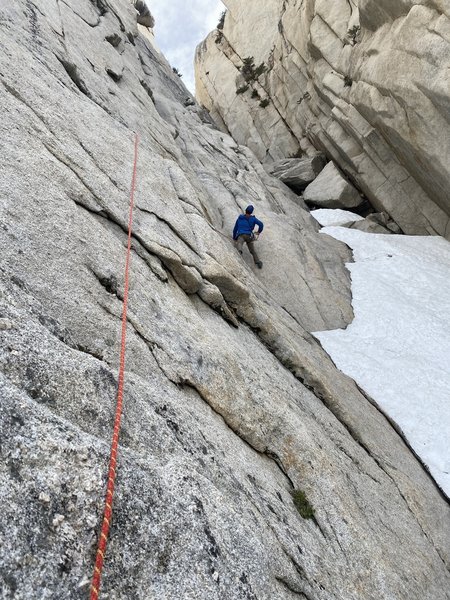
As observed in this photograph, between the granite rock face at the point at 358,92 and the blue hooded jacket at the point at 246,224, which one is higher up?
the granite rock face at the point at 358,92

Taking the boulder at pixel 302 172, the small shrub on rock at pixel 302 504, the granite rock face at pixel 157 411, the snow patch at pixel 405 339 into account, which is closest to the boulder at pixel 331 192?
the boulder at pixel 302 172

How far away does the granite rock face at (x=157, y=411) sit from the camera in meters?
3.87

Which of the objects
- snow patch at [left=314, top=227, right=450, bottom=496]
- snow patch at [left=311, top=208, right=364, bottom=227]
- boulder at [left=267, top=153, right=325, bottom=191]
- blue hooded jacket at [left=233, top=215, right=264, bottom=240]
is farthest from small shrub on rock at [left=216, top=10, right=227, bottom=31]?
blue hooded jacket at [left=233, top=215, right=264, bottom=240]

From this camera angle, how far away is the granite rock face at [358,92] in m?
21.1

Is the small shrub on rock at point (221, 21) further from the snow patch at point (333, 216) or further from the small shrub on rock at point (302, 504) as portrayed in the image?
the small shrub on rock at point (302, 504)

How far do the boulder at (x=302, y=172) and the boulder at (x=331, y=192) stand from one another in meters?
1.35

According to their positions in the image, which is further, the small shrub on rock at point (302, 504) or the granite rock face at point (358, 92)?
the granite rock face at point (358, 92)

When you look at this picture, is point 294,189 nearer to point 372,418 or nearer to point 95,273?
point 372,418

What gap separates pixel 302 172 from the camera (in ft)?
129

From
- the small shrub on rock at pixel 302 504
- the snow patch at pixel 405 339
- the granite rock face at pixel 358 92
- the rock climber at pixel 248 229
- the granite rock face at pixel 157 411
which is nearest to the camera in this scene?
the granite rock face at pixel 157 411

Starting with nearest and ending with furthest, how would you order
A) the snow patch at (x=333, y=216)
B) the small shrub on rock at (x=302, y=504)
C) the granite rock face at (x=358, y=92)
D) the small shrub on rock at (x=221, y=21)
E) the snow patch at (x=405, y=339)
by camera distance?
the small shrub on rock at (x=302, y=504) → the snow patch at (x=405, y=339) → the granite rock face at (x=358, y=92) → the snow patch at (x=333, y=216) → the small shrub on rock at (x=221, y=21)

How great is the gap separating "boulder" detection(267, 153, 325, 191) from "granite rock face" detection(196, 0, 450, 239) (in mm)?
1274

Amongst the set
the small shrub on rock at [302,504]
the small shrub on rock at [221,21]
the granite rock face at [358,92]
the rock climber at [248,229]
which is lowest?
the small shrub on rock at [302,504]

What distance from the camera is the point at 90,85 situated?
685 inches
